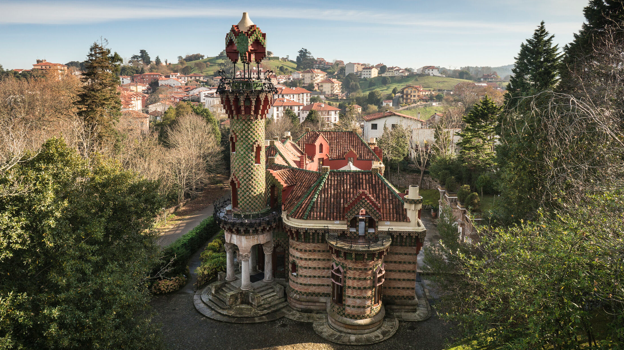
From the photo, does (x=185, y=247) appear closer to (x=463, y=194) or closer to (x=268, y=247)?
(x=268, y=247)

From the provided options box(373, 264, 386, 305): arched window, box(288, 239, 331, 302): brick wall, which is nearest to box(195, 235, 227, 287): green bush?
box(288, 239, 331, 302): brick wall

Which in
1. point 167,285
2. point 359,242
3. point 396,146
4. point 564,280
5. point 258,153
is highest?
point 258,153

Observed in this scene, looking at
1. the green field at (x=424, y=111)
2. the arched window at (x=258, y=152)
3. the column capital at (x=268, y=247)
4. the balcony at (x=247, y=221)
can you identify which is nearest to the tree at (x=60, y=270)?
the balcony at (x=247, y=221)

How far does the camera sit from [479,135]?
5034cm

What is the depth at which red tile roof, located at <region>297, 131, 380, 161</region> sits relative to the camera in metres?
44.5

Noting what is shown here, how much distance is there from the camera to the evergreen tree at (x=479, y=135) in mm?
50000

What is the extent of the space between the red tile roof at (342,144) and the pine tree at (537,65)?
1694cm

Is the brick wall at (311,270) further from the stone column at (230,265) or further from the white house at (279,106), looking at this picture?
the white house at (279,106)

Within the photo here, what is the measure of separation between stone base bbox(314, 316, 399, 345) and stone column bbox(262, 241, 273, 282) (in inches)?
196

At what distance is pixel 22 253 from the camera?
1508 cm

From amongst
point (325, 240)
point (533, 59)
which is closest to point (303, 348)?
point (325, 240)

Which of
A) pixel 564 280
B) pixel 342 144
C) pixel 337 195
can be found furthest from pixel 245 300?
pixel 342 144

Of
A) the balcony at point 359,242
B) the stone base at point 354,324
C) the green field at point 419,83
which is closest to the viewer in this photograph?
the balcony at point 359,242

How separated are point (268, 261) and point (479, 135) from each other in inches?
1422
